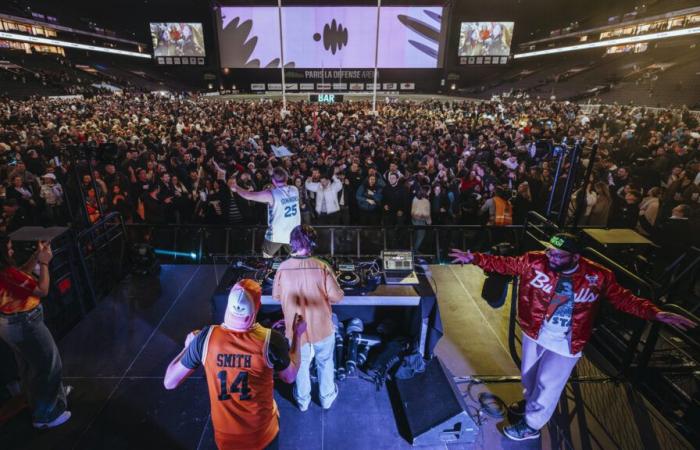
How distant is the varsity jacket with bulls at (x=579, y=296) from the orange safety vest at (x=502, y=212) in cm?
391

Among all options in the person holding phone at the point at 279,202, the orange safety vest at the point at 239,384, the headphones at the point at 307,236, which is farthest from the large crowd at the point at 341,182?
the orange safety vest at the point at 239,384

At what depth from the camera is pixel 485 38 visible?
136 feet

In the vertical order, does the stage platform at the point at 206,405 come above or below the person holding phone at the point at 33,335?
below

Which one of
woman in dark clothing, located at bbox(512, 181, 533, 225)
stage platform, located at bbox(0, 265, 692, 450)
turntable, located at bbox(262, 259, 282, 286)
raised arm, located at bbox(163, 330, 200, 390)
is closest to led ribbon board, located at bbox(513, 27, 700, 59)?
woman in dark clothing, located at bbox(512, 181, 533, 225)

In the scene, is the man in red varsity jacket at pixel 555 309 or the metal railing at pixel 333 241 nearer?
the man in red varsity jacket at pixel 555 309

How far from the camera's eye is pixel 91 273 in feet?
18.2

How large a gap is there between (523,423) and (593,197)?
595cm

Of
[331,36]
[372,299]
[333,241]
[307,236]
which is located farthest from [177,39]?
[307,236]

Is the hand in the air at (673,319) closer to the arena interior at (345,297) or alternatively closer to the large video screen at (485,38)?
the arena interior at (345,297)

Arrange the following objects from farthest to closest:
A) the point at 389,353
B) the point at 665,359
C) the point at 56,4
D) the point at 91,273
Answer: the point at 56,4, the point at 91,273, the point at 665,359, the point at 389,353

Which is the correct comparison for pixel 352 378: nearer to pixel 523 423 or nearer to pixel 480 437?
pixel 480 437

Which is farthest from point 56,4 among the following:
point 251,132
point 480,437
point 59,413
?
point 480,437

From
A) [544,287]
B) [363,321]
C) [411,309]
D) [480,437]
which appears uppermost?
[544,287]

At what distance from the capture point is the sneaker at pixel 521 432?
3.41 metres
